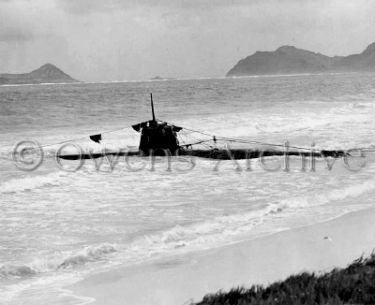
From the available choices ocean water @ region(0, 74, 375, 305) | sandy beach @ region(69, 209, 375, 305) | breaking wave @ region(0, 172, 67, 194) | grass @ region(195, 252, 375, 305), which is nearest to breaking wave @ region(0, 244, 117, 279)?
ocean water @ region(0, 74, 375, 305)

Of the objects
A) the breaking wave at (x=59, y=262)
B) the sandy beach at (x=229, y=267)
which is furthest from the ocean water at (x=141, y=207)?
the sandy beach at (x=229, y=267)

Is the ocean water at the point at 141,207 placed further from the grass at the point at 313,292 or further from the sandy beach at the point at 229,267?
the grass at the point at 313,292

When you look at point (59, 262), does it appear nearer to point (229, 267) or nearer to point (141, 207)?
point (229, 267)

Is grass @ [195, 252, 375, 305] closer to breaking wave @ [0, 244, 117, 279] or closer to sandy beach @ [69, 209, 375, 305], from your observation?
sandy beach @ [69, 209, 375, 305]

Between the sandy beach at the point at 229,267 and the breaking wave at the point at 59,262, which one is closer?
the sandy beach at the point at 229,267

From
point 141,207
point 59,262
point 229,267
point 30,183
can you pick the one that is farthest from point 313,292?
point 30,183
